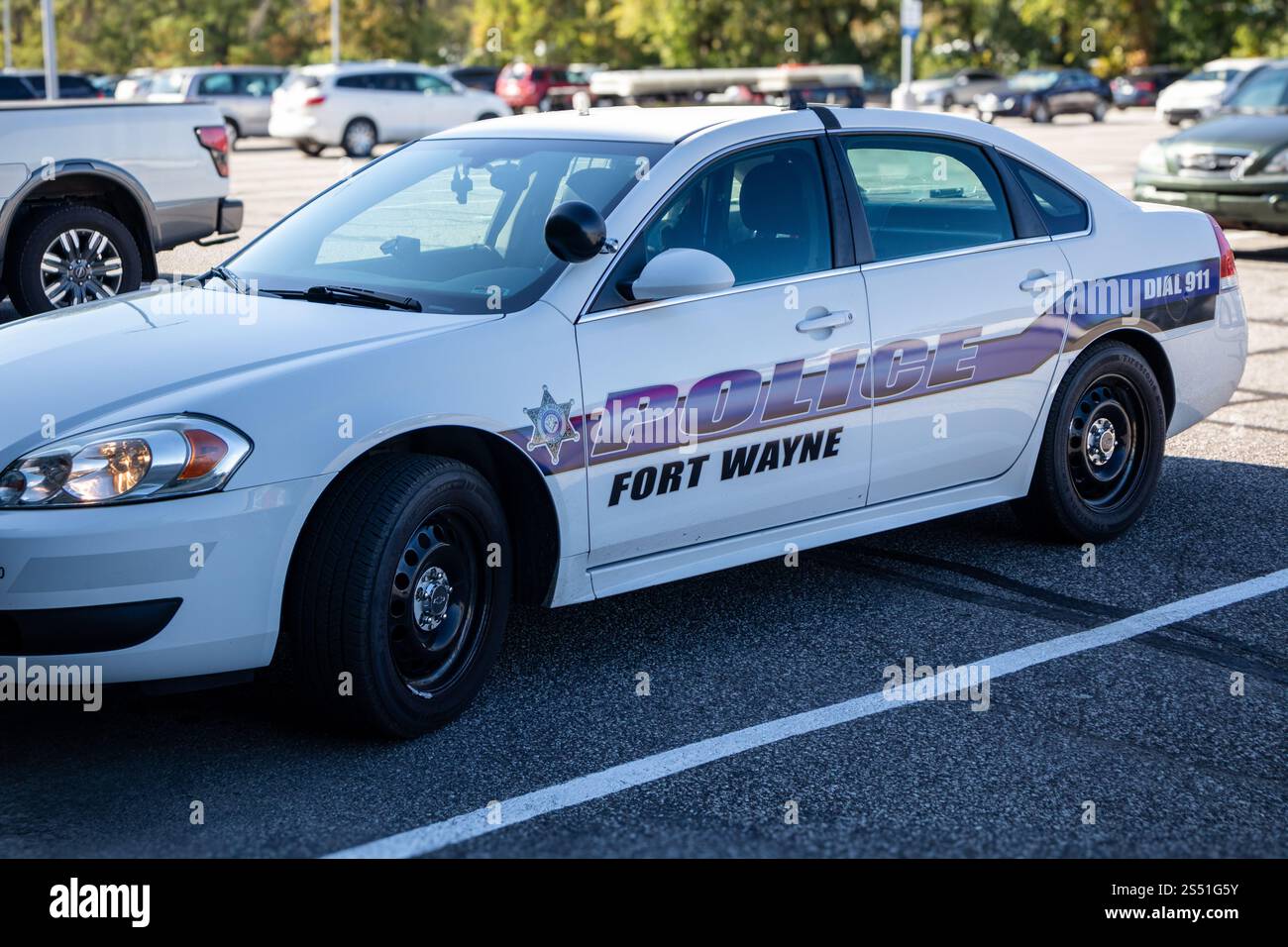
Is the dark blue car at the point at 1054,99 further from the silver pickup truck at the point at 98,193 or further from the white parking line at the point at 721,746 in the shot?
the white parking line at the point at 721,746

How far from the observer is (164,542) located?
149 inches

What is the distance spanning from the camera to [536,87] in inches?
1834

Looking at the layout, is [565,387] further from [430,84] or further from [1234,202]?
[430,84]

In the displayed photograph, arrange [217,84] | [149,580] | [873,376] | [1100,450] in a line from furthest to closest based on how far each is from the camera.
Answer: [217,84] → [1100,450] → [873,376] → [149,580]

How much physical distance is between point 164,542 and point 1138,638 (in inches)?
118

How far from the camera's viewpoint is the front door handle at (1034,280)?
5672 millimetres

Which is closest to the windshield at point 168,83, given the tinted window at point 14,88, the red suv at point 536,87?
the red suv at point 536,87

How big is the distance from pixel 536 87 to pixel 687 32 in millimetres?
16869

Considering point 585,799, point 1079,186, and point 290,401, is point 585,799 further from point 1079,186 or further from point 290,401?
point 1079,186

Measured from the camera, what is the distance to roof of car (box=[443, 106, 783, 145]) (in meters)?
5.14

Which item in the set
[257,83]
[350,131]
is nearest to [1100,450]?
[350,131]

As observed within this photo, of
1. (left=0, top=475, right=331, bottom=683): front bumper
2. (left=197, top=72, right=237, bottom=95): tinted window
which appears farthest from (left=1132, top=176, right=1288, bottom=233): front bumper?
(left=197, top=72, right=237, bottom=95): tinted window

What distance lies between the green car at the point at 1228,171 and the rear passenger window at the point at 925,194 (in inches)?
379

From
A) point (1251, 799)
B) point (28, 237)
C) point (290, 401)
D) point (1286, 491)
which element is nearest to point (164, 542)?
point (290, 401)
